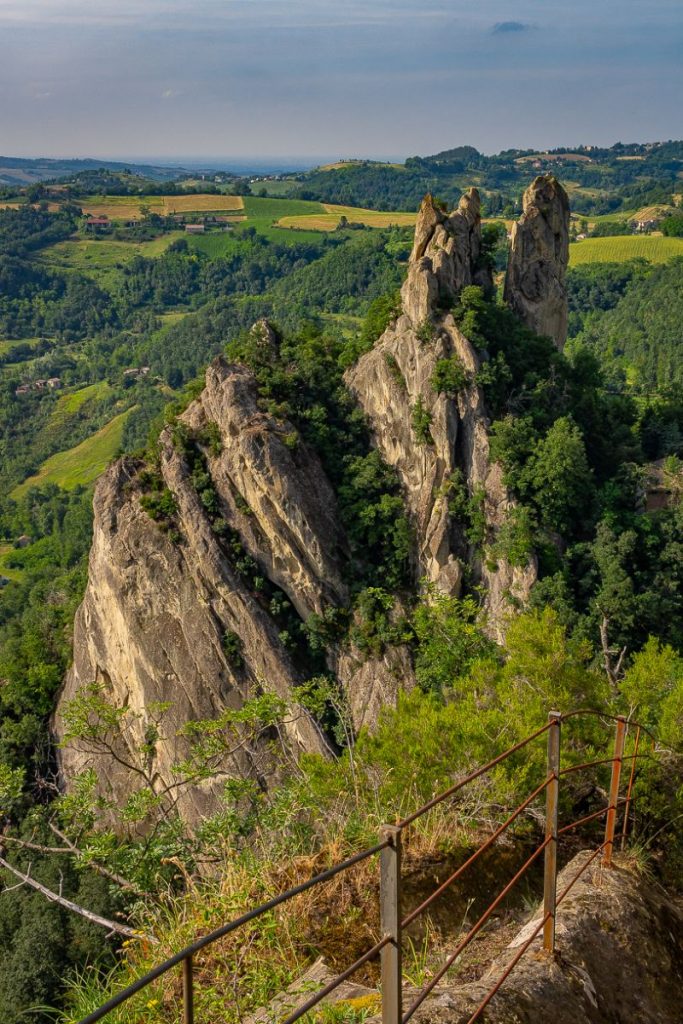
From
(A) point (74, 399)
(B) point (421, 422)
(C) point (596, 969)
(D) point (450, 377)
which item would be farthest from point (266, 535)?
(A) point (74, 399)

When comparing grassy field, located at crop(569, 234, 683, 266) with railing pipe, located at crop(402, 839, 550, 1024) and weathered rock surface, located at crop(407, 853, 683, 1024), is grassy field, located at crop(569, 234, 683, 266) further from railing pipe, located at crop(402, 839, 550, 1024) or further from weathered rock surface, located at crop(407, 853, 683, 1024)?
railing pipe, located at crop(402, 839, 550, 1024)

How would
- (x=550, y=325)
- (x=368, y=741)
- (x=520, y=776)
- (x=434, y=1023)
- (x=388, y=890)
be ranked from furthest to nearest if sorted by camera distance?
(x=550, y=325)
(x=368, y=741)
(x=520, y=776)
(x=434, y=1023)
(x=388, y=890)

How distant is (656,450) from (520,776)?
45549 millimetres

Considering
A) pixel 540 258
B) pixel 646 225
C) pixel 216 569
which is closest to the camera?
pixel 216 569

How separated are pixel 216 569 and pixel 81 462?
106824 mm

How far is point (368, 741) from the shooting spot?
15.6 metres

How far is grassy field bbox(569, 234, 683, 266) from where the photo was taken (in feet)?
544

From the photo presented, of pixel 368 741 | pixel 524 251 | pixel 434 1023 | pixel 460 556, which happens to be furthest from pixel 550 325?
pixel 434 1023

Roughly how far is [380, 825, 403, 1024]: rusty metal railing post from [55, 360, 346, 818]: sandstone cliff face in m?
38.7

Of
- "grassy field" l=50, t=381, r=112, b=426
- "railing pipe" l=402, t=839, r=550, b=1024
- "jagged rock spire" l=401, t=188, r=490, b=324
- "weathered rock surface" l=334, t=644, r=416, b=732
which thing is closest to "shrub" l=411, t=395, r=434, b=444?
"jagged rock spire" l=401, t=188, r=490, b=324

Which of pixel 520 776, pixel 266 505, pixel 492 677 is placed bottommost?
pixel 266 505

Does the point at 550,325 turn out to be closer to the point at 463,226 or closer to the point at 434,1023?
the point at 463,226

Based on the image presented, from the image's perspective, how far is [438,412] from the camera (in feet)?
151

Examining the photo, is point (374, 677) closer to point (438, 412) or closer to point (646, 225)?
point (438, 412)
